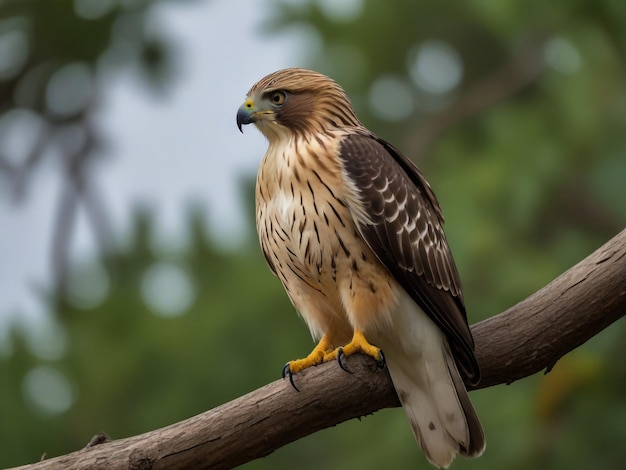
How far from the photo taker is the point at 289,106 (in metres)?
4.72

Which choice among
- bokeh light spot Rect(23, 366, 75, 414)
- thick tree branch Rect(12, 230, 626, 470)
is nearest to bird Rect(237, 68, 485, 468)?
thick tree branch Rect(12, 230, 626, 470)

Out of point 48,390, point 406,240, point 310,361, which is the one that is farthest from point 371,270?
point 48,390

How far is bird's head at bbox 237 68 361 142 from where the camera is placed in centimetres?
469

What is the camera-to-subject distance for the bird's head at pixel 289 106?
185 inches

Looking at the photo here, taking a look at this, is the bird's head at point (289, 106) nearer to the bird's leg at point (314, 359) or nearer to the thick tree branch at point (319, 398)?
the bird's leg at point (314, 359)

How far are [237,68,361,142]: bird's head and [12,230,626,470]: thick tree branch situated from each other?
3.80 feet

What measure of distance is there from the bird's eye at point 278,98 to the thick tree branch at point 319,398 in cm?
127

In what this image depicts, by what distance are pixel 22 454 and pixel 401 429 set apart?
99.1 inches

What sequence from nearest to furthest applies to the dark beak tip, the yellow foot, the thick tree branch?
the thick tree branch, the yellow foot, the dark beak tip

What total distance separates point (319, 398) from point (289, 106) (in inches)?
55.3

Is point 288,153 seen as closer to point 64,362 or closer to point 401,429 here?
point 401,429

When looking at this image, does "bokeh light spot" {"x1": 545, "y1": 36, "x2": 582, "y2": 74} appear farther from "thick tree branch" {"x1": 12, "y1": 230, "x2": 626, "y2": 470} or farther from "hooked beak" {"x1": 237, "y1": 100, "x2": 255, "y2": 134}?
"thick tree branch" {"x1": 12, "y1": 230, "x2": 626, "y2": 470}

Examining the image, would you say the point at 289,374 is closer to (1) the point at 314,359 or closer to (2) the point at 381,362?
(1) the point at 314,359

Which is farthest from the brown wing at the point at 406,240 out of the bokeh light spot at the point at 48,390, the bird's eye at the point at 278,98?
the bokeh light spot at the point at 48,390
